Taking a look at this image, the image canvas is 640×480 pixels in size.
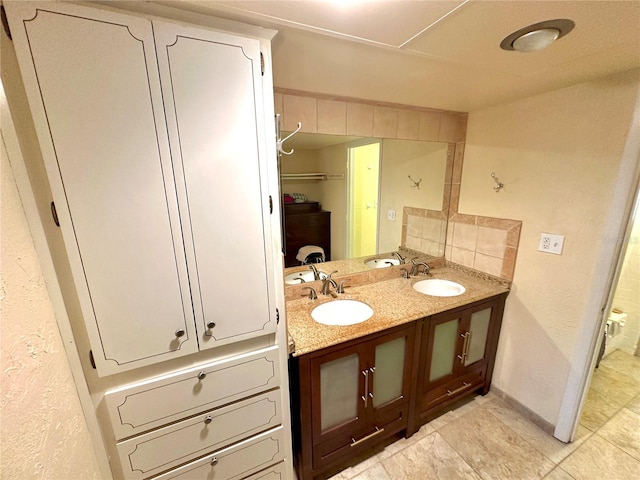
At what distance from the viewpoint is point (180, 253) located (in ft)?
2.68

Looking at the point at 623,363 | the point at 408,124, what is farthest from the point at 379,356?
the point at 623,363

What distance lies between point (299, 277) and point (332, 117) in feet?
3.30

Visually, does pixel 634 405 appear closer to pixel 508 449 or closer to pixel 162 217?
pixel 508 449

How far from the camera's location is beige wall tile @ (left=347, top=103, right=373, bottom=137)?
1.53 meters

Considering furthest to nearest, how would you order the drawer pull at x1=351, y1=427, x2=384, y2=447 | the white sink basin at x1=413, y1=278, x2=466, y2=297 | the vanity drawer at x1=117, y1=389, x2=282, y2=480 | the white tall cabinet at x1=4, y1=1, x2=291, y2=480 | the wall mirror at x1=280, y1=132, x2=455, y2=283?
1. the white sink basin at x1=413, y1=278, x2=466, y2=297
2. the wall mirror at x1=280, y1=132, x2=455, y2=283
3. the drawer pull at x1=351, y1=427, x2=384, y2=447
4. the vanity drawer at x1=117, y1=389, x2=282, y2=480
5. the white tall cabinet at x1=4, y1=1, x2=291, y2=480

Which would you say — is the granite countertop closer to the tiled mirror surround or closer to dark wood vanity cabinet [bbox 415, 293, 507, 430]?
dark wood vanity cabinet [bbox 415, 293, 507, 430]

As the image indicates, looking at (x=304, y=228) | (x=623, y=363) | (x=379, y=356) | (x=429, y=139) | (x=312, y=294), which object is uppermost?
(x=429, y=139)

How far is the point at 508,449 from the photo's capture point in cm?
149

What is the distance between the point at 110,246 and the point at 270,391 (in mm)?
816

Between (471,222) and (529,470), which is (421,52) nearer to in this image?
(471,222)

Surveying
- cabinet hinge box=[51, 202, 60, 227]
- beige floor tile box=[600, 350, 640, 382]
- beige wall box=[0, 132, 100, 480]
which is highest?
cabinet hinge box=[51, 202, 60, 227]

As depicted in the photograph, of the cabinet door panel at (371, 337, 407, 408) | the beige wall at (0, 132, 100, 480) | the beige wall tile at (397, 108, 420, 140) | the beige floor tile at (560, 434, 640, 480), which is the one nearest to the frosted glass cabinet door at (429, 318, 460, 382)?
the cabinet door panel at (371, 337, 407, 408)

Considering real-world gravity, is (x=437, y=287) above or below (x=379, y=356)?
above

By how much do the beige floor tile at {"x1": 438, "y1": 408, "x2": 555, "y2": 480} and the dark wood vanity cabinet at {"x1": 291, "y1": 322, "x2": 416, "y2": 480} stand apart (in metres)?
0.42
